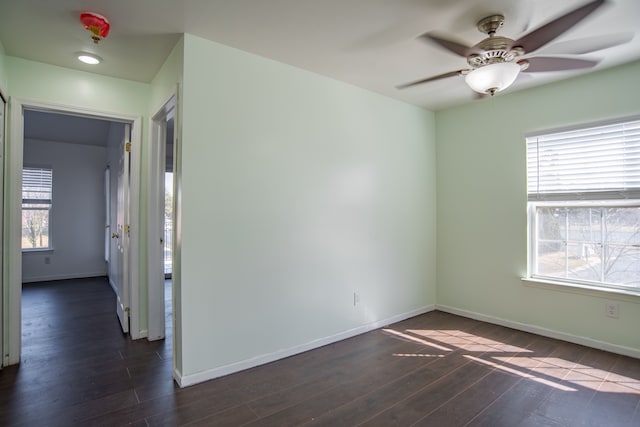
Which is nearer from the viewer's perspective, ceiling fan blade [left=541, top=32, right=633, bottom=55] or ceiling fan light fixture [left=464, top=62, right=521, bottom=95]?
ceiling fan light fixture [left=464, top=62, right=521, bottom=95]

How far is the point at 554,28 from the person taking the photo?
1.96m

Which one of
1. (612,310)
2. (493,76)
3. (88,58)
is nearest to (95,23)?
(88,58)

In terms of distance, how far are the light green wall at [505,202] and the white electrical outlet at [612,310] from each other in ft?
0.11

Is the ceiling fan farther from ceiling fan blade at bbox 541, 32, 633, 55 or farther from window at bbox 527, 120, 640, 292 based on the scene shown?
window at bbox 527, 120, 640, 292

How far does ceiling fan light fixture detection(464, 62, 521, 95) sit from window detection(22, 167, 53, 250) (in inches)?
273

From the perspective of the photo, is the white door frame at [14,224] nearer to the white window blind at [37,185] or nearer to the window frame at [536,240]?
the white window blind at [37,185]

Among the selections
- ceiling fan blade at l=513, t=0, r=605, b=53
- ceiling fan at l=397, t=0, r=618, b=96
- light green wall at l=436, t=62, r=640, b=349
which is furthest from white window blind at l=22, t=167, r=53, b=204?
ceiling fan blade at l=513, t=0, r=605, b=53

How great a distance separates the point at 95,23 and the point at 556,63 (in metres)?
3.11

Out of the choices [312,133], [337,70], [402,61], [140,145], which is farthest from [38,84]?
[402,61]

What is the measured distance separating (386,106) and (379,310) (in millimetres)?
2217

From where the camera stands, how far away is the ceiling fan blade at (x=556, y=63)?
7.74ft

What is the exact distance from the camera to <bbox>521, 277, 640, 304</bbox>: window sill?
113 inches

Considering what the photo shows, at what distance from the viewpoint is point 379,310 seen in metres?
3.65

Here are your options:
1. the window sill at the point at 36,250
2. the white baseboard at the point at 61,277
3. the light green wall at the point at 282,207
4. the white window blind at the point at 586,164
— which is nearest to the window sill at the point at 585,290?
the white window blind at the point at 586,164
